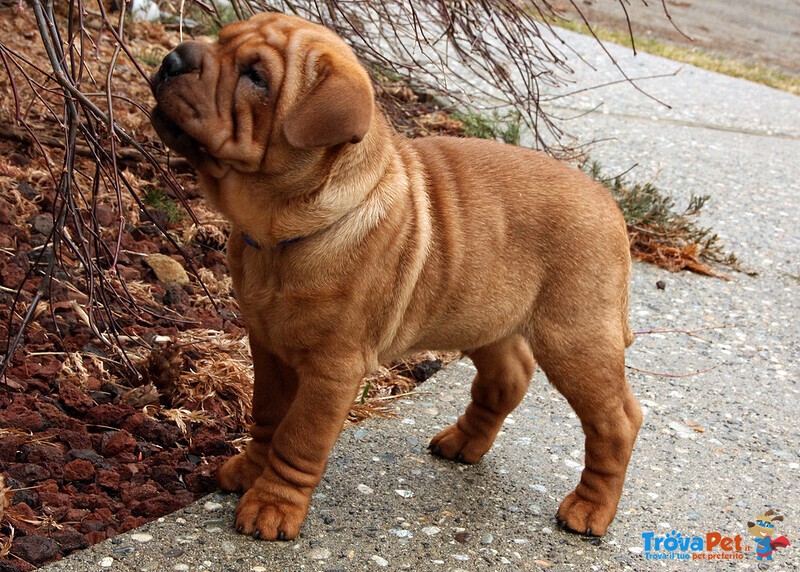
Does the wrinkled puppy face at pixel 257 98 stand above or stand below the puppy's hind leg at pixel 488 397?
above

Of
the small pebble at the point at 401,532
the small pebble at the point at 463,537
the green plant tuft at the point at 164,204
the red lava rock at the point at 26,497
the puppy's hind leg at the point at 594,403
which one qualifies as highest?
the puppy's hind leg at the point at 594,403

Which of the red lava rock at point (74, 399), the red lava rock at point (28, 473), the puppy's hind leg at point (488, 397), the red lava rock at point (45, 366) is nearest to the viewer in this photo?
the red lava rock at point (28, 473)

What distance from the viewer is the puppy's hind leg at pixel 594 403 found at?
136 inches

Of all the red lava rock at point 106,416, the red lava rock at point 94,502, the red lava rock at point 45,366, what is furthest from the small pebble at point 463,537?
the red lava rock at point 45,366

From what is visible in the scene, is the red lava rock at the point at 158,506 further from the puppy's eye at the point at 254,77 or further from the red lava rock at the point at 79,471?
the puppy's eye at the point at 254,77

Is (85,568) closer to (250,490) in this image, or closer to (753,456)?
(250,490)

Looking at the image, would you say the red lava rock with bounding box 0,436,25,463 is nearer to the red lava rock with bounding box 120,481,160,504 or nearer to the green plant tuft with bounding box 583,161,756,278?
the red lava rock with bounding box 120,481,160,504

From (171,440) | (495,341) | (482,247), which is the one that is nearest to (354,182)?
(482,247)

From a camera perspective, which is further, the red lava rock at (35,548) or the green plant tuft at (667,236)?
the green plant tuft at (667,236)

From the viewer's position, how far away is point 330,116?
2840mm

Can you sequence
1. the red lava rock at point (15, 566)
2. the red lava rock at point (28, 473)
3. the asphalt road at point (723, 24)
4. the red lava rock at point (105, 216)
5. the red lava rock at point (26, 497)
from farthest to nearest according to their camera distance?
the asphalt road at point (723, 24), the red lava rock at point (105, 216), the red lava rock at point (28, 473), the red lava rock at point (26, 497), the red lava rock at point (15, 566)

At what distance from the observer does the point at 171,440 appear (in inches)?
144

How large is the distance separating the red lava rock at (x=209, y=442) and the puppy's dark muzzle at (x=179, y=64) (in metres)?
1.42

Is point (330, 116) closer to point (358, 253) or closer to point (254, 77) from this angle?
point (254, 77)
